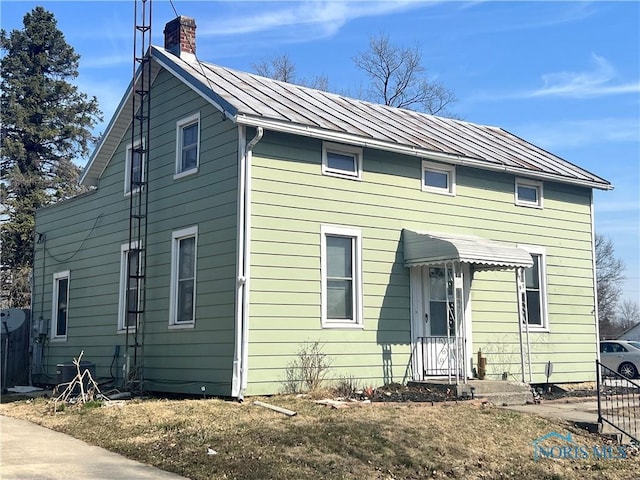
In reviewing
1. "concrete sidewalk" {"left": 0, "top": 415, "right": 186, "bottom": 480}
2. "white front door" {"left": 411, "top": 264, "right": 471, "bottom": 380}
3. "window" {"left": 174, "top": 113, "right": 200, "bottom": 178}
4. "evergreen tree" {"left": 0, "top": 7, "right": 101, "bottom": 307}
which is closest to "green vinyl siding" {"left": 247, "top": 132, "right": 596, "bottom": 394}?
"white front door" {"left": 411, "top": 264, "right": 471, "bottom": 380}

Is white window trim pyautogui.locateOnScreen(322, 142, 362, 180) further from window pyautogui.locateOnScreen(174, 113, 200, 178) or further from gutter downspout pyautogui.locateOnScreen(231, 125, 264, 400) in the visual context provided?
window pyautogui.locateOnScreen(174, 113, 200, 178)

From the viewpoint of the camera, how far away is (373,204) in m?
13.2

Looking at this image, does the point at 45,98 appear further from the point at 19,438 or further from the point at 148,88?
the point at 19,438

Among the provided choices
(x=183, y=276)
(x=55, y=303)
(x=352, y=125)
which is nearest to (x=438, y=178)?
(x=352, y=125)

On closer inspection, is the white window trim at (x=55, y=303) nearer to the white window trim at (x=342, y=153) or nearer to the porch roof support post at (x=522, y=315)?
the white window trim at (x=342, y=153)

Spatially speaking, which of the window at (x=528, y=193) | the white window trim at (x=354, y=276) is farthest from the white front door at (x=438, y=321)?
the window at (x=528, y=193)

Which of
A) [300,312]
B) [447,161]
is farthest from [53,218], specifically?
[447,161]

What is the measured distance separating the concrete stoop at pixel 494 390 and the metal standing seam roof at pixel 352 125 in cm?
448

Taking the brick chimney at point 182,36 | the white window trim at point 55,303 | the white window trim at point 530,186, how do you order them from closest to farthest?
the brick chimney at point 182,36 → the white window trim at point 530,186 → the white window trim at point 55,303

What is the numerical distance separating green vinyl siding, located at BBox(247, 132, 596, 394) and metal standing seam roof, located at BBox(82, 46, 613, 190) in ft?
1.22

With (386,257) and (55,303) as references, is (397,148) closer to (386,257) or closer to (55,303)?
(386,257)

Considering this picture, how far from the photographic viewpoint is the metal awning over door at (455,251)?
12547 mm

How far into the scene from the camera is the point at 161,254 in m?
13.7

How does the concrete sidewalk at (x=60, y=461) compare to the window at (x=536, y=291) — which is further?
the window at (x=536, y=291)
